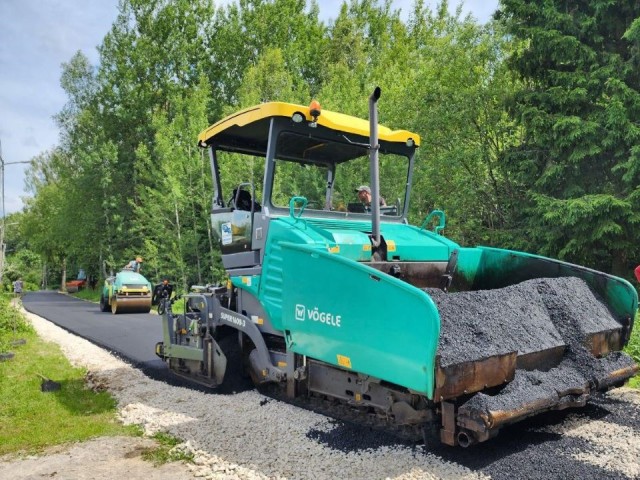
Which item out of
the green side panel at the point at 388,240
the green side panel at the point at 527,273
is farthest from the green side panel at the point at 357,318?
the green side panel at the point at 527,273

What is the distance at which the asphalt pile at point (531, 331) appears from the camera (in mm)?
3240

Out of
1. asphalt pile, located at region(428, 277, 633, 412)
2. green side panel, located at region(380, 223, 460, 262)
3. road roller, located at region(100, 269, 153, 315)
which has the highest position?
green side panel, located at region(380, 223, 460, 262)

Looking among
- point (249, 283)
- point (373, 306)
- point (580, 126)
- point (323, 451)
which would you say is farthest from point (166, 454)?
point (580, 126)

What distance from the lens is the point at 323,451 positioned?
369 centimetres

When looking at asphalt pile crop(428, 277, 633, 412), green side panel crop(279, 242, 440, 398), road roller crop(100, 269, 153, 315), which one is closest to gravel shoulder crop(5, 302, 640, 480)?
asphalt pile crop(428, 277, 633, 412)

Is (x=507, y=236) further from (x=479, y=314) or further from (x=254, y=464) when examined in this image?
(x=254, y=464)

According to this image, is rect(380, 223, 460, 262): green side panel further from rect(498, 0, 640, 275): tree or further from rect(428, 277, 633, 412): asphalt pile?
rect(498, 0, 640, 275): tree

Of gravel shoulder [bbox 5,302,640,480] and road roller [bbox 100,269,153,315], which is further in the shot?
road roller [bbox 100,269,153,315]

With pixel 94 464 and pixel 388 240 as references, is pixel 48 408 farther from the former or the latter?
pixel 388 240

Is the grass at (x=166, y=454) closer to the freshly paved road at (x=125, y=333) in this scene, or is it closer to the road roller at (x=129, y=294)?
the freshly paved road at (x=125, y=333)

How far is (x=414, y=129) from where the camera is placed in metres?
14.2

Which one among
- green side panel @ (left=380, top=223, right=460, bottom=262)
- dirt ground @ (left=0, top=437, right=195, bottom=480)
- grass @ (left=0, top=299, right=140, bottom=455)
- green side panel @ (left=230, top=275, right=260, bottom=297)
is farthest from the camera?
Result: green side panel @ (left=230, top=275, right=260, bottom=297)

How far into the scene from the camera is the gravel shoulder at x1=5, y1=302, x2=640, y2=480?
130 inches

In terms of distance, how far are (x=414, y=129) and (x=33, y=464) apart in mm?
12291
